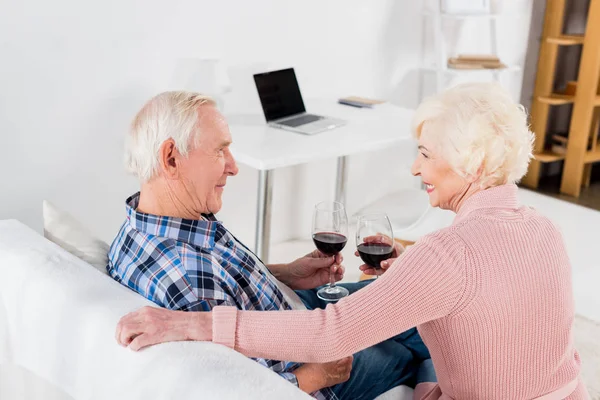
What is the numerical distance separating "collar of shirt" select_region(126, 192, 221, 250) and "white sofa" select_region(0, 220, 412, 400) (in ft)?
0.43

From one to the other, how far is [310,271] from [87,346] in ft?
2.27

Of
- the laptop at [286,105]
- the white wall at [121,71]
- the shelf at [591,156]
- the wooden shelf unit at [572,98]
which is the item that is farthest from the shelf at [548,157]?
the laptop at [286,105]

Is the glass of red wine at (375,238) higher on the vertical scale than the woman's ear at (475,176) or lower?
lower

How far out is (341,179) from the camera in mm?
3695

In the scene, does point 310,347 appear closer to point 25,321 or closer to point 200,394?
point 200,394

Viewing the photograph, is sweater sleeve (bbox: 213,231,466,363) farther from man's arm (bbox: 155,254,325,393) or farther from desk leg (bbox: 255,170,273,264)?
desk leg (bbox: 255,170,273,264)

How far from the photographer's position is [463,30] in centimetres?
410

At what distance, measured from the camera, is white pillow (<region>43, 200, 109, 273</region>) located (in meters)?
1.73

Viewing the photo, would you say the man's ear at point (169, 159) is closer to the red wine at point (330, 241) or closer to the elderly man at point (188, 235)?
the elderly man at point (188, 235)

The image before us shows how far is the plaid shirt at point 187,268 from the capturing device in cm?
148

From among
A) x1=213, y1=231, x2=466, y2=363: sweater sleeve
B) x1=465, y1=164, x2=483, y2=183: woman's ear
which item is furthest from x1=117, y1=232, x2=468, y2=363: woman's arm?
x1=465, y1=164, x2=483, y2=183: woman's ear

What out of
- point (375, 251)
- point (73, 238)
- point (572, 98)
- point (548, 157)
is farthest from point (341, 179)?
point (73, 238)

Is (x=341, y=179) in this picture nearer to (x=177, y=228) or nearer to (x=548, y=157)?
(x=548, y=157)

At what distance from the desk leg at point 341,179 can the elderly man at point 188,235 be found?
6.47 feet
